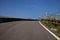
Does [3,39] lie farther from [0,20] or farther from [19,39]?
[0,20]

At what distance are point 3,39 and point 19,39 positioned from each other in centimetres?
98

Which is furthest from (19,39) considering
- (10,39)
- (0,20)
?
(0,20)

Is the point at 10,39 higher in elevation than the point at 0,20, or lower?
higher

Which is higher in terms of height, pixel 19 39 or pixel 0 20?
pixel 19 39

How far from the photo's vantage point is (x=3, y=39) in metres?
10.1

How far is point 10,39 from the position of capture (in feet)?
33.5

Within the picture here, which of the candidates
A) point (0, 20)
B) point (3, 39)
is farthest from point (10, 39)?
point (0, 20)

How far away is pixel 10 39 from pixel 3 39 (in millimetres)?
424

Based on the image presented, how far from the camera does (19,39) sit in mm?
10297

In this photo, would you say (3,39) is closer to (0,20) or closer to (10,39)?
(10,39)

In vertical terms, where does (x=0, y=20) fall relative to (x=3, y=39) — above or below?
below

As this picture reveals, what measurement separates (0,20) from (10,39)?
2801 centimetres

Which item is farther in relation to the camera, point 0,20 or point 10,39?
point 0,20

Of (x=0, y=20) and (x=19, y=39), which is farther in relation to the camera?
(x=0, y=20)
